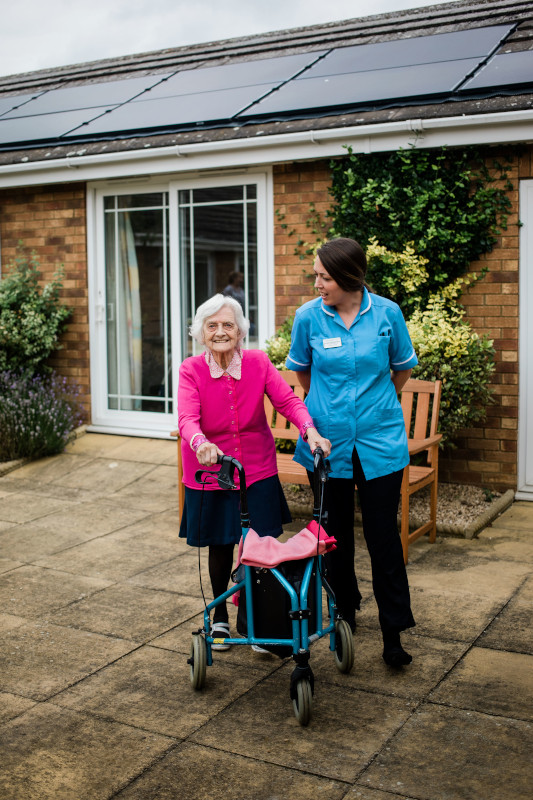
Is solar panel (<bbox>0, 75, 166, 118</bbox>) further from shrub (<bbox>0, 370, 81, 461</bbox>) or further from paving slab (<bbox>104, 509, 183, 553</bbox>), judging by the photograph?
paving slab (<bbox>104, 509, 183, 553</bbox>)

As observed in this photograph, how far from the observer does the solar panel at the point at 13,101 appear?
10703 mm

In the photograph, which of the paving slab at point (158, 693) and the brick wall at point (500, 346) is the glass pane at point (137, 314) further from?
the paving slab at point (158, 693)

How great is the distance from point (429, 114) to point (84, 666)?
4.84 meters

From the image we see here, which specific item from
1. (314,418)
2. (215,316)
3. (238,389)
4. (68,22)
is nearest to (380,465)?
(314,418)

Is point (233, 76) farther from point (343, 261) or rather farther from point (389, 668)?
point (389, 668)

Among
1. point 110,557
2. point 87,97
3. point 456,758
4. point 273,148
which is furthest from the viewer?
point 87,97

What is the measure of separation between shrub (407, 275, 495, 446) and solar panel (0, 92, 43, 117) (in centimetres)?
661

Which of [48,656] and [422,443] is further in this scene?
[422,443]

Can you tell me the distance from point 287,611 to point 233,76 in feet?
23.8

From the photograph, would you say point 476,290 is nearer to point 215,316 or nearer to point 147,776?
point 215,316

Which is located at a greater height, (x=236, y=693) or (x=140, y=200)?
(x=140, y=200)

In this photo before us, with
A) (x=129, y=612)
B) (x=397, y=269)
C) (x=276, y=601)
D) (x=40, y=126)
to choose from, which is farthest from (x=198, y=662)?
(x=40, y=126)

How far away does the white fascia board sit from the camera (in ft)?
21.3

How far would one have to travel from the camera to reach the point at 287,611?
3504 mm
